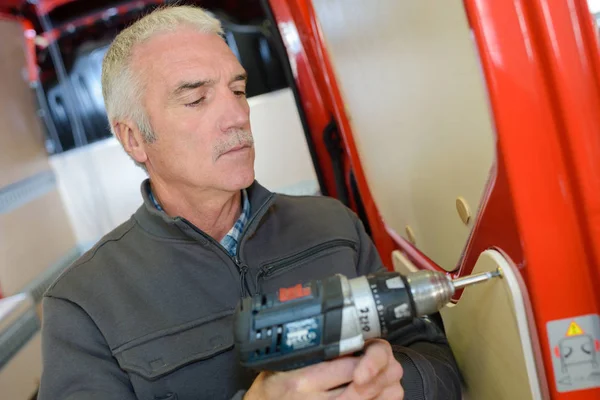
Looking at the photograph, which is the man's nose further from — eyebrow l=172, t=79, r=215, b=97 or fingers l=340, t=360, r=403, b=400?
fingers l=340, t=360, r=403, b=400

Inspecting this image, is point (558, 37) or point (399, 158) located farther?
point (399, 158)

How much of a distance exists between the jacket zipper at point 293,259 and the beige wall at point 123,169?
5.27ft

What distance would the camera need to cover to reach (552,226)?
28.0 inches

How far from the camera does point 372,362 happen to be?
0.79m

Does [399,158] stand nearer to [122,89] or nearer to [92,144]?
[122,89]

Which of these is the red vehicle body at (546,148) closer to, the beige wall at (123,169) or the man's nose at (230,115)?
the man's nose at (230,115)

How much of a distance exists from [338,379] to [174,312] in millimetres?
434

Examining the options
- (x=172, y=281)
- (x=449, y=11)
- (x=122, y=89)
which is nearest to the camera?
(x=449, y=11)

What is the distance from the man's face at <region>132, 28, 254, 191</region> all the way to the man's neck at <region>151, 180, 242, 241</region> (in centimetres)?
5

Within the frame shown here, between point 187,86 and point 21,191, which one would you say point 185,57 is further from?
point 21,191

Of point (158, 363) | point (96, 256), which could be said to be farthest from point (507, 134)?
point (96, 256)

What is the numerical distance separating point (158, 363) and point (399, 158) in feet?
2.48

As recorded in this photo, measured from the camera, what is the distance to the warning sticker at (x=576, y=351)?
0.72 metres

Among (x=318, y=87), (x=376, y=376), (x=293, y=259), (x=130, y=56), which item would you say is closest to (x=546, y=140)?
(x=376, y=376)
